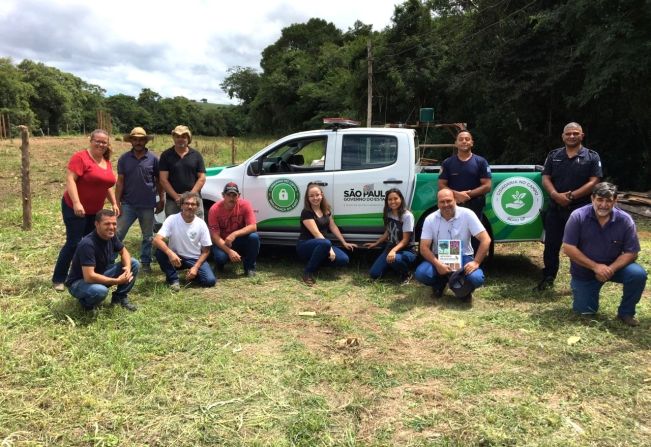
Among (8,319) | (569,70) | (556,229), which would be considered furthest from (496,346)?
(569,70)

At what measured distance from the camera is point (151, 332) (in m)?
4.24

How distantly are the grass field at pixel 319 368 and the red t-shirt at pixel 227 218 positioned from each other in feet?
2.54

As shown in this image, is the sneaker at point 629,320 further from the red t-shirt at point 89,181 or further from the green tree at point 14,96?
the green tree at point 14,96

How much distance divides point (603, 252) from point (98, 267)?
4.54 metres

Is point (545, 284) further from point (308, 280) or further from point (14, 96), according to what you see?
point (14, 96)

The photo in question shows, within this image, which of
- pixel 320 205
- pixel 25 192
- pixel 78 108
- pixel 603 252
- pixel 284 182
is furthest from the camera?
pixel 78 108

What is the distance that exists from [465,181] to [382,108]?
2327 cm

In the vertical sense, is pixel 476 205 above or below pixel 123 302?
above

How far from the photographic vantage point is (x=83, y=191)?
201 inches

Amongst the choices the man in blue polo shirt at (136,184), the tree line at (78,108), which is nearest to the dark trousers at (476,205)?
the man in blue polo shirt at (136,184)

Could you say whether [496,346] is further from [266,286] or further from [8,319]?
[8,319]

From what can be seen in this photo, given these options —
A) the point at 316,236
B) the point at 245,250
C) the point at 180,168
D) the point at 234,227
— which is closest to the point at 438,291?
the point at 316,236

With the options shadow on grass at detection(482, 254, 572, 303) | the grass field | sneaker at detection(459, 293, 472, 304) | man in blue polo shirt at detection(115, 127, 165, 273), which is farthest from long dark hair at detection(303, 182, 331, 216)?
shadow on grass at detection(482, 254, 572, 303)

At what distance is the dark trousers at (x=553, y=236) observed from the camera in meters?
5.38
